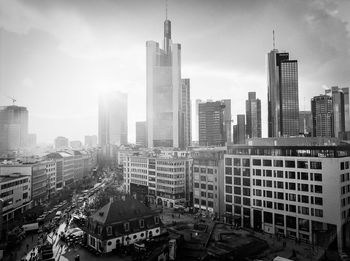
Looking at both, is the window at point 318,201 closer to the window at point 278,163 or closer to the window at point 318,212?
the window at point 318,212

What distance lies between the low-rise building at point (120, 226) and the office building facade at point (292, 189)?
93.6 feet

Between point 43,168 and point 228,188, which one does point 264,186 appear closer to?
point 228,188

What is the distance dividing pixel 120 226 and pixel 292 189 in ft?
136

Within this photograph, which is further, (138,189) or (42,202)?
(138,189)

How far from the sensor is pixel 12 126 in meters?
175

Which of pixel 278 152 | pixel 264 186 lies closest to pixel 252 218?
pixel 264 186

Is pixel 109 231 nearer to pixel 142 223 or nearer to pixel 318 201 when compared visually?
pixel 142 223

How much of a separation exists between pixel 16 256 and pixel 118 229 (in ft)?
62.6

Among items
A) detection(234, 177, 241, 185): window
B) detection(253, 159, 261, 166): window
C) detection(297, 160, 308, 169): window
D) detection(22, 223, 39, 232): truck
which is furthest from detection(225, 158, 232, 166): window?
detection(22, 223, 39, 232): truck

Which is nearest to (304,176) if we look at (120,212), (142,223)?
(142,223)

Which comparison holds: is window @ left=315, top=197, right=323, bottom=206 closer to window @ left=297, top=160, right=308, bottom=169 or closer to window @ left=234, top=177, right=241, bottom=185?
window @ left=297, top=160, right=308, bottom=169

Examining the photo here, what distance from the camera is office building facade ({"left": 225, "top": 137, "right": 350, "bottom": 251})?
63.4 m

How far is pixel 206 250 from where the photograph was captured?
55844 mm

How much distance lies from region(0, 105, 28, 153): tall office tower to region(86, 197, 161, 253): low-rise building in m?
125
